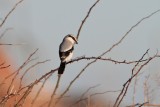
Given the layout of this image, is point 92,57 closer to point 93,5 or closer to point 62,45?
point 93,5

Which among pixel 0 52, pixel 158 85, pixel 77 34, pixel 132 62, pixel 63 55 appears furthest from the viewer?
pixel 0 52

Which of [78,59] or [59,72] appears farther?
[78,59]

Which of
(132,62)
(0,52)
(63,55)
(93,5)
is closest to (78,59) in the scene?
(93,5)

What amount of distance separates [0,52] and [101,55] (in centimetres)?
1388

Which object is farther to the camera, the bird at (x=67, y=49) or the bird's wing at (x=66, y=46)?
the bird's wing at (x=66, y=46)

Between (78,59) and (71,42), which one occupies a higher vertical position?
(71,42)

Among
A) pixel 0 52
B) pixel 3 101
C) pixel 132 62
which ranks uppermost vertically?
pixel 0 52

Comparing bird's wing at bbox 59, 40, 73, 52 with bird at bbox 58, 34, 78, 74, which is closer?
bird at bbox 58, 34, 78, 74

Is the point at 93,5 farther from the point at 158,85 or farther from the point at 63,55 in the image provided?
the point at 63,55

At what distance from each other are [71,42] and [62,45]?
0.19 m

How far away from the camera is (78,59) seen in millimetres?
3295

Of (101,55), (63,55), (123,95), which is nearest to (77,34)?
(101,55)

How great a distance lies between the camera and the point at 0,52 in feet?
54.0

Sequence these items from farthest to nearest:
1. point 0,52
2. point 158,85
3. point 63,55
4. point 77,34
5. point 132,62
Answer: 1. point 0,52
2. point 63,55
3. point 158,85
4. point 77,34
5. point 132,62
